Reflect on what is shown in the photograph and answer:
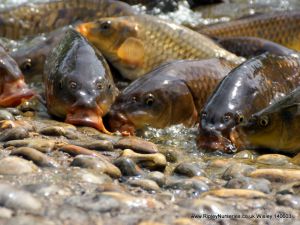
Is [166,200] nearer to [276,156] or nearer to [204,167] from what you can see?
[204,167]

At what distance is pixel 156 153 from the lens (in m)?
3.85

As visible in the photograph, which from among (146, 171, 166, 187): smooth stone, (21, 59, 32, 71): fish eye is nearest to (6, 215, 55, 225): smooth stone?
(146, 171, 166, 187): smooth stone

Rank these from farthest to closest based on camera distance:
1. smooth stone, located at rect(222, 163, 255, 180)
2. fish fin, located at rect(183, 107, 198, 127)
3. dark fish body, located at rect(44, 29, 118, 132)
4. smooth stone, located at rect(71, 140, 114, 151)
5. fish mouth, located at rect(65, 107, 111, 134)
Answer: fish fin, located at rect(183, 107, 198, 127) → dark fish body, located at rect(44, 29, 118, 132) → fish mouth, located at rect(65, 107, 111, 134) → smooth stone, located at rect(71, 140, 114, 151) → smooth stone, located at rect(222, 163, 255, 180)

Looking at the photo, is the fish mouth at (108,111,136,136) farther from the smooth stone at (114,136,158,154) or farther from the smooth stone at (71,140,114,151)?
the smooth stone at (71,140,114,151)

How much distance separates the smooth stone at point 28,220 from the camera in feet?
8.35

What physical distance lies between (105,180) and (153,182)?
21 cm

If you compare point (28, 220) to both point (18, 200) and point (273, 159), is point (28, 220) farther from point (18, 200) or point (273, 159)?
point (273, 159)

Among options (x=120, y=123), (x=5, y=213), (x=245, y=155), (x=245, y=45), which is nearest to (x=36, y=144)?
(x=5, y=213)

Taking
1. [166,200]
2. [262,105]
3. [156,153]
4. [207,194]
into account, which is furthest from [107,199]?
[262,105]

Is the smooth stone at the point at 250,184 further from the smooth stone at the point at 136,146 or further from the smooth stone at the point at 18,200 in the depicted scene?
the smooth stone at the point at 18,200

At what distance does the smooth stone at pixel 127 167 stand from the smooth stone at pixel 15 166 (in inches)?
15.7

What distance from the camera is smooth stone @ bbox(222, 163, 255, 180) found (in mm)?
3645

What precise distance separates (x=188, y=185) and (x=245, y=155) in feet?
3.94

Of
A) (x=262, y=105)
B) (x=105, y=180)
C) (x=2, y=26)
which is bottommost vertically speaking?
(x=2, y=26)
